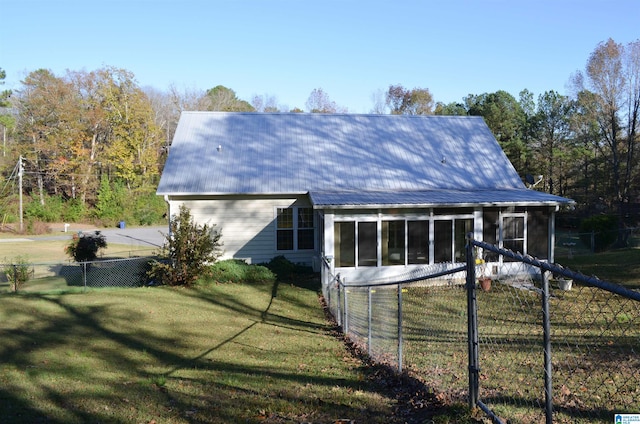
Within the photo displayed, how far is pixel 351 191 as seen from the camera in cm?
2031

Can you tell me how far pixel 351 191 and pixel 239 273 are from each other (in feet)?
19.0

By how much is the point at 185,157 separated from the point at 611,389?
18.6 meters

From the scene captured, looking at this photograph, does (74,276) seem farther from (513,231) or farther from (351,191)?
(513,231)

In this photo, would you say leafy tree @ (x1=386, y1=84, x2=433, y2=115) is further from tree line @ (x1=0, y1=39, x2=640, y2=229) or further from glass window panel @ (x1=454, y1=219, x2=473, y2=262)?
glass window panel @ (x1=454, y1=219, x2=473, y2=262)

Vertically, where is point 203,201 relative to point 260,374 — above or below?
above

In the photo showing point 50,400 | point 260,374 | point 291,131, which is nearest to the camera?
point 50,400

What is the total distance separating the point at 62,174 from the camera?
47125 mm

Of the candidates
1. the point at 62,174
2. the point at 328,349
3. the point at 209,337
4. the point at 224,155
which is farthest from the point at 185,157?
the point at 62,174

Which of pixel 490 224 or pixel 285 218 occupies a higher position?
pixel 285 218

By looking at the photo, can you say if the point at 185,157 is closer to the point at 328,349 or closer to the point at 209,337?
the point at 209,337

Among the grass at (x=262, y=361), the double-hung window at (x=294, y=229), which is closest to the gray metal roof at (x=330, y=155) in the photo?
the double-hung window at (x=294, y=229)

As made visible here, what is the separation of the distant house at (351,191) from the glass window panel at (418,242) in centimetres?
4

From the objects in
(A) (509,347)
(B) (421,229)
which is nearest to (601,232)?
(B) (421,229)

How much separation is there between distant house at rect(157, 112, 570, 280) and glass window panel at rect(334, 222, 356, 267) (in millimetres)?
36
